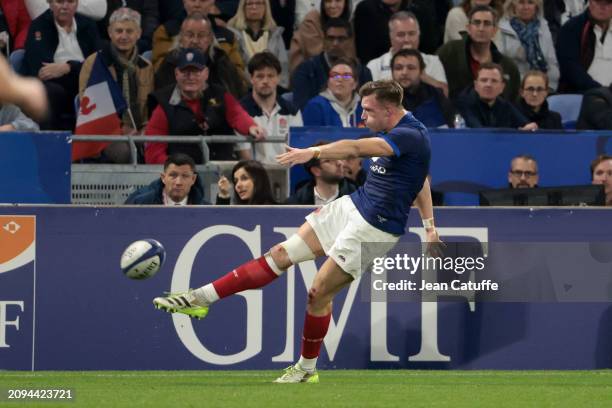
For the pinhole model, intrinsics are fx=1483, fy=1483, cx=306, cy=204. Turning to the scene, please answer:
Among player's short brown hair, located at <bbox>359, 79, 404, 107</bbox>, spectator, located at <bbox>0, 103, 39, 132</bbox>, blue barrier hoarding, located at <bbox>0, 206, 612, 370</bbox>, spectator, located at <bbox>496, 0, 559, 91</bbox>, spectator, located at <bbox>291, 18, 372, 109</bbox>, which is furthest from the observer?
→ spectator, located at <bbox>496, 0, 559, 91</bbox>

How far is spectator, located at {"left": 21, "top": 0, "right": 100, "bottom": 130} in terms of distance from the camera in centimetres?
1503

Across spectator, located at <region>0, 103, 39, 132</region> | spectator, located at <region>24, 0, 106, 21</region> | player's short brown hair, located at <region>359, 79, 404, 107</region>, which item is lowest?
spectator, located at <region>0, 103, 39, 132</region>

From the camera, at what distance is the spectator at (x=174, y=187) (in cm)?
1295

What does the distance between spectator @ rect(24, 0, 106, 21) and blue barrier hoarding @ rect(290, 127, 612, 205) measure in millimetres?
3488

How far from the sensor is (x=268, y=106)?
1499 centimetres

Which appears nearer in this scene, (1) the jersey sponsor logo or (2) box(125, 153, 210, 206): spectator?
(1) the jersey sponsor logo

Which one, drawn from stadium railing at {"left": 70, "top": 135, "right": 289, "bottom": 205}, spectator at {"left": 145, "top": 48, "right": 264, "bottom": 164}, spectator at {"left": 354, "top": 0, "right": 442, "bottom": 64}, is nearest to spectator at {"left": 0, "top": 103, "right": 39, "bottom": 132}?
stadium railing at {"left": 70, "top": 135, "right": 289, "bottom": 205}

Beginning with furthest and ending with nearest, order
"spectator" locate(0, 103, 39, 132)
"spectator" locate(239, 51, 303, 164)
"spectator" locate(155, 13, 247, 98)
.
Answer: "spectator" locate(155, 13, 247, 98), "spectator" locate(239, 51, 303, 164), "spectator" locate(0, 103, 39, 132)

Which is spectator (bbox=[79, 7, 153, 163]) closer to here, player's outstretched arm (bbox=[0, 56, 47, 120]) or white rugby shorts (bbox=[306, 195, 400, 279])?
white rugby shorts (bbox=[306, 195, 400, 279])

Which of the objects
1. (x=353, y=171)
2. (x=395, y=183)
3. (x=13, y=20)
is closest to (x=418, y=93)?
(x=353, y=171)

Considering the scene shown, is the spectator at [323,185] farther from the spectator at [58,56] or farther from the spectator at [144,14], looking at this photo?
the spectator at [144,14]

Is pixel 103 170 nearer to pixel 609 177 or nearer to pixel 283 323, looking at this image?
pixel 283 323

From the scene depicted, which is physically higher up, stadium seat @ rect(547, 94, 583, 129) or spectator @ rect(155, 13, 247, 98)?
spectator @ rect(155, 13, 247, 98)

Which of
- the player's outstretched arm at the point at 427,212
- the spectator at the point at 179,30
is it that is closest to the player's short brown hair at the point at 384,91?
the player's outstretched arm at the point at 427,212
